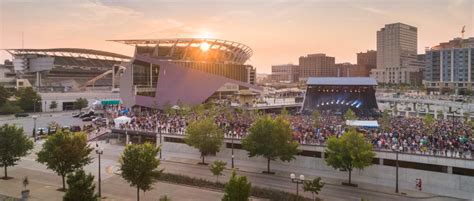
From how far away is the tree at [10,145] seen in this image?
82.8ft

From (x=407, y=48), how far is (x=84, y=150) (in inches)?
7224

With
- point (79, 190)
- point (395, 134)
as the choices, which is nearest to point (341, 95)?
point (395, 134)

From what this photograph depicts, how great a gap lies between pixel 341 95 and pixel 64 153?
50.5m

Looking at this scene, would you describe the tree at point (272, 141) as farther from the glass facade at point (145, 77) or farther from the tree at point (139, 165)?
the glass facade at point (145, 77)

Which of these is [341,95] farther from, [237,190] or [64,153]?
[237,190]

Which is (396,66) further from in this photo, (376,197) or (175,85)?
(376,197)

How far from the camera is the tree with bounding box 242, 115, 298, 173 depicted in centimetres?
2717

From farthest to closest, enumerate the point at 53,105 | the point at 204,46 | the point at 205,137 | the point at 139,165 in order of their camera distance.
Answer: the point at 204,46 → the point at 53,105 → the point at 205,137 → the point at 139,165

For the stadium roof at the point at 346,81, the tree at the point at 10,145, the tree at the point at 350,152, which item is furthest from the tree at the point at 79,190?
the stadium roof at the point at 346,81

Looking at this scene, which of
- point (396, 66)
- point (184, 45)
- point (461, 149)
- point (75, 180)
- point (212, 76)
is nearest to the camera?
point (75, 180)

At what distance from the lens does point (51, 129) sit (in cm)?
4303

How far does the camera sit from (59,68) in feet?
378

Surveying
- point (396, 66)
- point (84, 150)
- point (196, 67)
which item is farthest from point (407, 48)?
point (84, 150)

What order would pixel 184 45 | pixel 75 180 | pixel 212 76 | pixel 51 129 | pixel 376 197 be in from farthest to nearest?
pixel 184 45
pixel 212 76
pixel 51 129
pixel 376 197
pixel 75 180
